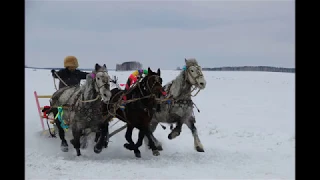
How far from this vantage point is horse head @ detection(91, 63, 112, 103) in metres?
9.91

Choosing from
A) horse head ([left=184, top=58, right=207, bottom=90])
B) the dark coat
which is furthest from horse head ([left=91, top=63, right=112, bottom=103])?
the dark coat

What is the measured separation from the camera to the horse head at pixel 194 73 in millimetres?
11074

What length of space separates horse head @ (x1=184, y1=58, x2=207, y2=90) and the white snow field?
179 cm

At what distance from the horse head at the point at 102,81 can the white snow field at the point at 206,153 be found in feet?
4.84

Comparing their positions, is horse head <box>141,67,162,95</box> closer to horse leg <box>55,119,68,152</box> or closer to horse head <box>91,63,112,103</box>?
horse head <box>91,63,112,103</box>

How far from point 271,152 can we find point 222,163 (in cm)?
233

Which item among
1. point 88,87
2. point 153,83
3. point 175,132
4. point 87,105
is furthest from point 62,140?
point 153,83

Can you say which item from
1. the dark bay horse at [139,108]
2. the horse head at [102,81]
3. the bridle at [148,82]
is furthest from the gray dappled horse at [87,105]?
the bridle at [148,82]

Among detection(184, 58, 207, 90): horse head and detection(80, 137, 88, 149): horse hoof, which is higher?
detection(184, 58, 207, 90): horse head

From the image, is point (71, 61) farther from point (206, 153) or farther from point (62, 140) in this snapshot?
point (206, 153)

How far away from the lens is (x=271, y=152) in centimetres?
1229
